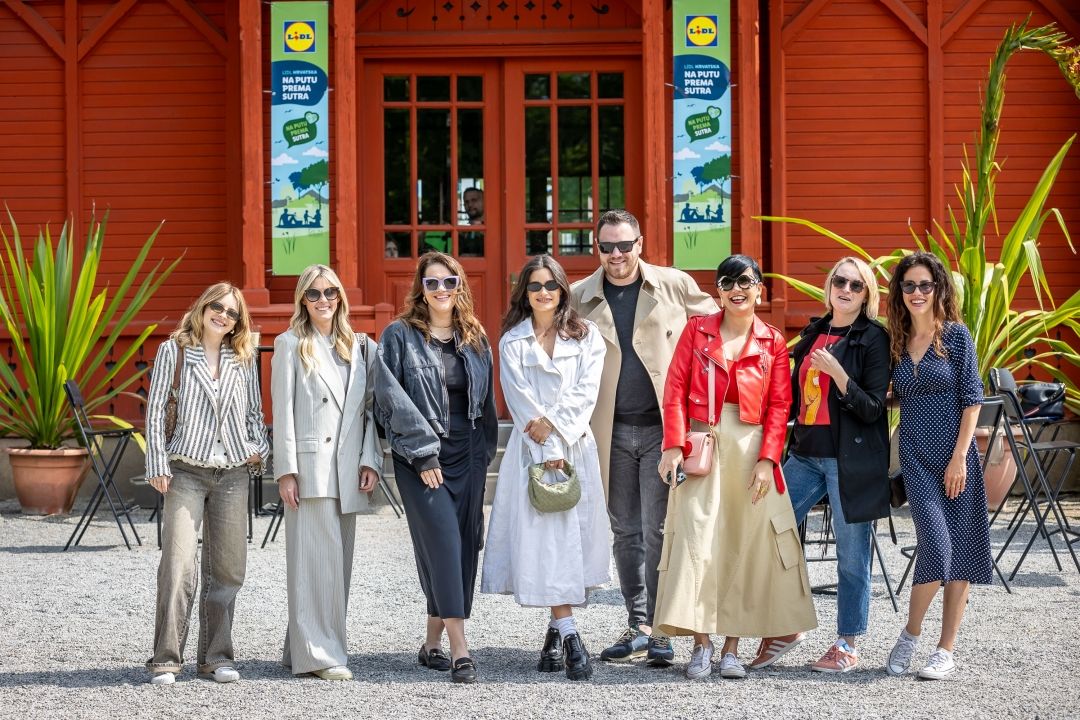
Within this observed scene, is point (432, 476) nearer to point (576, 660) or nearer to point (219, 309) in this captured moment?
point (576, 660)

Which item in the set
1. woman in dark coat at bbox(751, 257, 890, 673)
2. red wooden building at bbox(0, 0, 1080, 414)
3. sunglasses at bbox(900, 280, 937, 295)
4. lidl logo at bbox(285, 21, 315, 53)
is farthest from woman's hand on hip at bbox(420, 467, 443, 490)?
lidl logo at bbox(285, 21, 315, 53)

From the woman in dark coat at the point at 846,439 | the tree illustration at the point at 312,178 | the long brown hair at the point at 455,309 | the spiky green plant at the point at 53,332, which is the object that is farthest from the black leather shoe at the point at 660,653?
the tree illustration at the point at 312,178

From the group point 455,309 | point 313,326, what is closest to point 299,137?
point 313,326

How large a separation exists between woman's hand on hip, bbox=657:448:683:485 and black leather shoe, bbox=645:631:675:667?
0.60m

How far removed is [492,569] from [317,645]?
0.69 meters

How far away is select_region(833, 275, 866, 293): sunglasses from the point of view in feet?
16.3

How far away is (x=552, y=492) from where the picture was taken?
486cm

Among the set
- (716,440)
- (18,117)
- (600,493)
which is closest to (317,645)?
(600,493)

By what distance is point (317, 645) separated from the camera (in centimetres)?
485

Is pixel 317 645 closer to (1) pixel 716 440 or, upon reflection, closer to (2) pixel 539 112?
(1) pixel 716 440

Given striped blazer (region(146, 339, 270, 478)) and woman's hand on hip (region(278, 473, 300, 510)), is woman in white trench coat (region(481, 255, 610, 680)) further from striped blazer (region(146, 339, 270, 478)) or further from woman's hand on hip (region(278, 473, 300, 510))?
striped blazer (region(146, 339, 270, 478))

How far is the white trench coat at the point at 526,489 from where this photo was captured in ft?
16.0

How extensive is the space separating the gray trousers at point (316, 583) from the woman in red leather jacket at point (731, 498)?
117 centimetres

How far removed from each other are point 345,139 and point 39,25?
2.89 m
